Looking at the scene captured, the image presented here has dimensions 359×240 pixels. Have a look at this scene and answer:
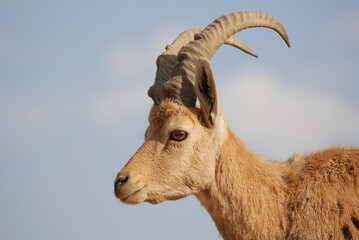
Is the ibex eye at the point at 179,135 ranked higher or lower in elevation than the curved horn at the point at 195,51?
lower

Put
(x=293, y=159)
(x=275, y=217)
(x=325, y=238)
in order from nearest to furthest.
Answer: (x=325, y=238) < (x=275, y=217) < (x=293, y=159)

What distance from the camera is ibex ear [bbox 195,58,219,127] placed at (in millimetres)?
8156

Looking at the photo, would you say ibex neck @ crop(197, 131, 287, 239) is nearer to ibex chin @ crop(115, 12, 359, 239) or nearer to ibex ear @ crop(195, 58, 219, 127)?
ibex chin @ crop(115, 12, 359, 239)

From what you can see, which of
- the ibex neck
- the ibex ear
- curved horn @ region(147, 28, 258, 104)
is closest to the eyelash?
the ibex ear

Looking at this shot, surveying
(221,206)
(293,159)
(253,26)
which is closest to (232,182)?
(221,206)

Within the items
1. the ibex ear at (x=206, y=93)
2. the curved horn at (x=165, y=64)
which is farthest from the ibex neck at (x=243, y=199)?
the curved horn at (x=165, y=64)

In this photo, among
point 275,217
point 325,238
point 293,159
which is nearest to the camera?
point 325,238

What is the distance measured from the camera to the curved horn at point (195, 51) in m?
8.73

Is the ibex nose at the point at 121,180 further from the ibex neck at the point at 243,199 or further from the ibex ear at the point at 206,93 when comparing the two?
the ibex ear at the point at 206,93

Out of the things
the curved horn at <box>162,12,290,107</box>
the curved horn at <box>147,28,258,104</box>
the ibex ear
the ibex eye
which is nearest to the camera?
the ibex ear

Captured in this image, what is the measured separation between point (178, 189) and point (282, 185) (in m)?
1.93

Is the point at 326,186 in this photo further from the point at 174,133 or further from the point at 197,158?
the point at 174,133

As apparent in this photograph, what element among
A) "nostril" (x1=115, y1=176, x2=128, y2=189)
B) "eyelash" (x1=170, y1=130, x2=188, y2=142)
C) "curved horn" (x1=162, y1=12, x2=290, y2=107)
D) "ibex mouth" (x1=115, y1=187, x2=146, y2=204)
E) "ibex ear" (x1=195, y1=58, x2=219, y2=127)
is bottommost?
"ibex mouth" (x1=115, y1=187, x2=146, y2=204)

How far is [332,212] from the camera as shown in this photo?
7.77 m
